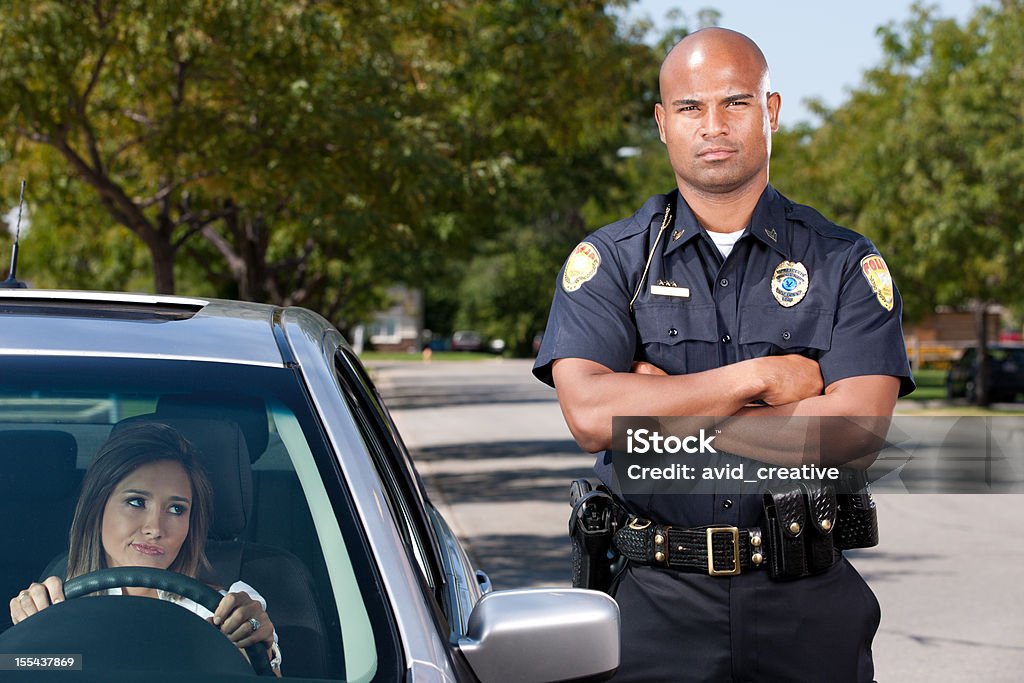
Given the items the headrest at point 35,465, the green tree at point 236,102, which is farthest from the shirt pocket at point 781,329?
the green tree at point 236,102

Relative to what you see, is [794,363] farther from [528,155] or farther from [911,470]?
[528,155]

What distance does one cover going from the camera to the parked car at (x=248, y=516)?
7.20ft

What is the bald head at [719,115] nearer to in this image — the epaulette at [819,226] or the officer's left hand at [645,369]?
the epaulette at [819,226]

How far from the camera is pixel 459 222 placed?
22.6 metres

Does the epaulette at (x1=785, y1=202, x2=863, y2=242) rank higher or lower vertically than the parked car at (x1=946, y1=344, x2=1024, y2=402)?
higher

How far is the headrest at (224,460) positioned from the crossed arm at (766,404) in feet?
2.17

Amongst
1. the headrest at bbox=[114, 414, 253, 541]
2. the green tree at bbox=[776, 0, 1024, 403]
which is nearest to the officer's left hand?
the headrest at bbox=[114, 414, 253, 541]

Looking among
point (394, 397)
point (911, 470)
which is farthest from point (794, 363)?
point (394, 397)

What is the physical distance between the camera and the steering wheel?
2311 millimetres

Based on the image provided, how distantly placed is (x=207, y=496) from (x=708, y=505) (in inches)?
37.5

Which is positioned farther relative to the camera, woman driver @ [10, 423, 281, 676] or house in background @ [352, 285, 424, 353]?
house in background @ [352, 285, 424, 353]

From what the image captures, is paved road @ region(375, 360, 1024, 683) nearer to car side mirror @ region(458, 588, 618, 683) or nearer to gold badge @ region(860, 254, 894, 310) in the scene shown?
A: gold badge @ region(860, 254, 894, 310)

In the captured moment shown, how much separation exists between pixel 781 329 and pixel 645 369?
28cm

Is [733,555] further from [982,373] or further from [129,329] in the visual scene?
[982,373]
